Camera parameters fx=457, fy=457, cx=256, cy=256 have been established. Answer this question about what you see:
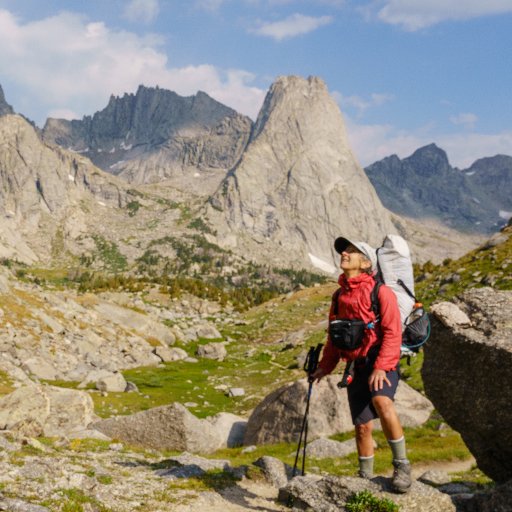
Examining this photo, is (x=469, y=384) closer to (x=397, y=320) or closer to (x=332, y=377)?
(x=397, y=320)

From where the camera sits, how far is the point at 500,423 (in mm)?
9492

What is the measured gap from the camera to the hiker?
8.45 metres

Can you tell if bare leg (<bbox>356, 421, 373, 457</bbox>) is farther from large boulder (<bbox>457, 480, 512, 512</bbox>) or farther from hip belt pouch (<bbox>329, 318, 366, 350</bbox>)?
large boulder (<bbox>457, 480, 512, 512</bbox>)

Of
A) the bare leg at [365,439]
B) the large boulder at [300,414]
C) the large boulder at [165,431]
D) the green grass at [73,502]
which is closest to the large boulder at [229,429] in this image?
the large boulder at [300,414]

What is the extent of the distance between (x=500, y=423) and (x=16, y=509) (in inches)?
381

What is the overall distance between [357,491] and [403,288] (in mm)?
3951

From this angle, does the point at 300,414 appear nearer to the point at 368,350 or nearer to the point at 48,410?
the point at 48,410

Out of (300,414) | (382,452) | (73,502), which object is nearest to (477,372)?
(73,502)

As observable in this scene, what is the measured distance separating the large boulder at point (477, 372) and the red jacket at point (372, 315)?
2.43m

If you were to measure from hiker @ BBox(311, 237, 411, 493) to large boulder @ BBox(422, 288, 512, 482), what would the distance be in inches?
91.3

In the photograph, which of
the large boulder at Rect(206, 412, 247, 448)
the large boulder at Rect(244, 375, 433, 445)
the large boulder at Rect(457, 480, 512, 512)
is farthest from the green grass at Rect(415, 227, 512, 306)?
the large boulder at Rect(457, 480, 512, 512)

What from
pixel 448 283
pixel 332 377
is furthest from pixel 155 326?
pixel 332 377

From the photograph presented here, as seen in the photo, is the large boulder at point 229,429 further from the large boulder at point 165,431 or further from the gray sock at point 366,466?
the gray sock at point 366,466

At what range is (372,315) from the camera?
8773 millimetres
